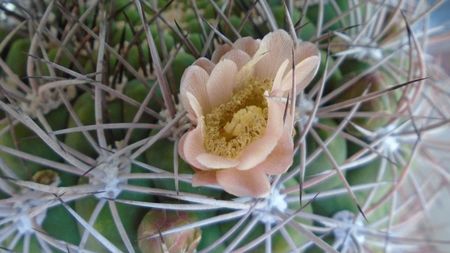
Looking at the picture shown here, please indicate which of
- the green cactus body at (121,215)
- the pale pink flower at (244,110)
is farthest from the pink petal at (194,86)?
the green cactus body at (121,215)

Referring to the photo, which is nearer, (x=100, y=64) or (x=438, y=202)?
(x=100, y=64)

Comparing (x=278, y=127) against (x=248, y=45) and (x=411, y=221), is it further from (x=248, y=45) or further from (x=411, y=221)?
(x=411, y=221)

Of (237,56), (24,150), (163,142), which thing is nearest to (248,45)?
(237,56)

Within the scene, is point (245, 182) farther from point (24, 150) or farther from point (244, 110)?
point (24, 150)

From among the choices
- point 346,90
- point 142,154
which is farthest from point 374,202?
point 142,154

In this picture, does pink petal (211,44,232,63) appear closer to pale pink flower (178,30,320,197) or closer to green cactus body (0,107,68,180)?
pale pink flower (178,30,320,197)

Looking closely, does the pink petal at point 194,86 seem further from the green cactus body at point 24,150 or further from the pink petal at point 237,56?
the green cactus body at point 24,150

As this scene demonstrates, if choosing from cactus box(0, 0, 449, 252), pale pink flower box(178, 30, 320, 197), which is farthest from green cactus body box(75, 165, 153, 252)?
pale pink flower box(178, 30, 320, 197)
